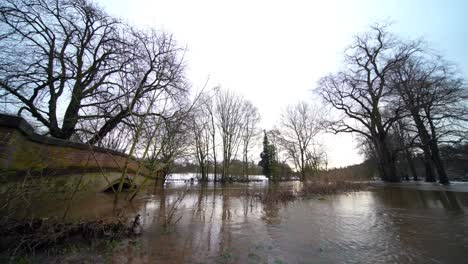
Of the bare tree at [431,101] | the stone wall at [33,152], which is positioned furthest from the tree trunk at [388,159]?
the stone wall at [33,152]

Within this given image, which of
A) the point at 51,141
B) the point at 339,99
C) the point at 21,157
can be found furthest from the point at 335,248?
the point at 339,99

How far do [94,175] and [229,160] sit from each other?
2592 cm

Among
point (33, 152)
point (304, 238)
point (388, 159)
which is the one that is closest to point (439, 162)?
point (388, 159)

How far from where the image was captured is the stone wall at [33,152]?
4.88 m

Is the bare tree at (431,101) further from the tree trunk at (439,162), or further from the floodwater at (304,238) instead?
the floodwater at (304,238)

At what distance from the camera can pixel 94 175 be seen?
9844 mm

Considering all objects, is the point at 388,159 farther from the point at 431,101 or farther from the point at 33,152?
the point at 33,152

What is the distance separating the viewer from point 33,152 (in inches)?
231

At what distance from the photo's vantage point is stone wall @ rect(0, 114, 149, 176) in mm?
4883

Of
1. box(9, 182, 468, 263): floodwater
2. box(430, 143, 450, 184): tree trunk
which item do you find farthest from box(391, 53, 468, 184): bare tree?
box(9, 182, 468, 263): floodwater

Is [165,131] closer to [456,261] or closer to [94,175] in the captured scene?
[94,175]

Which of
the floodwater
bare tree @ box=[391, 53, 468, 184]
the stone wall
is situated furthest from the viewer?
bare tree @ box=[391, 53, 468, 184]

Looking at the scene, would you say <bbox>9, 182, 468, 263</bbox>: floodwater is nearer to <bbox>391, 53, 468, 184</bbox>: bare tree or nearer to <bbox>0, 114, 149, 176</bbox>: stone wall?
<bbox>0, 114, 149, 176</bbox>: stone wall

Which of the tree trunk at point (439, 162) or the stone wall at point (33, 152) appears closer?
the stone wall at point (33, 152)
